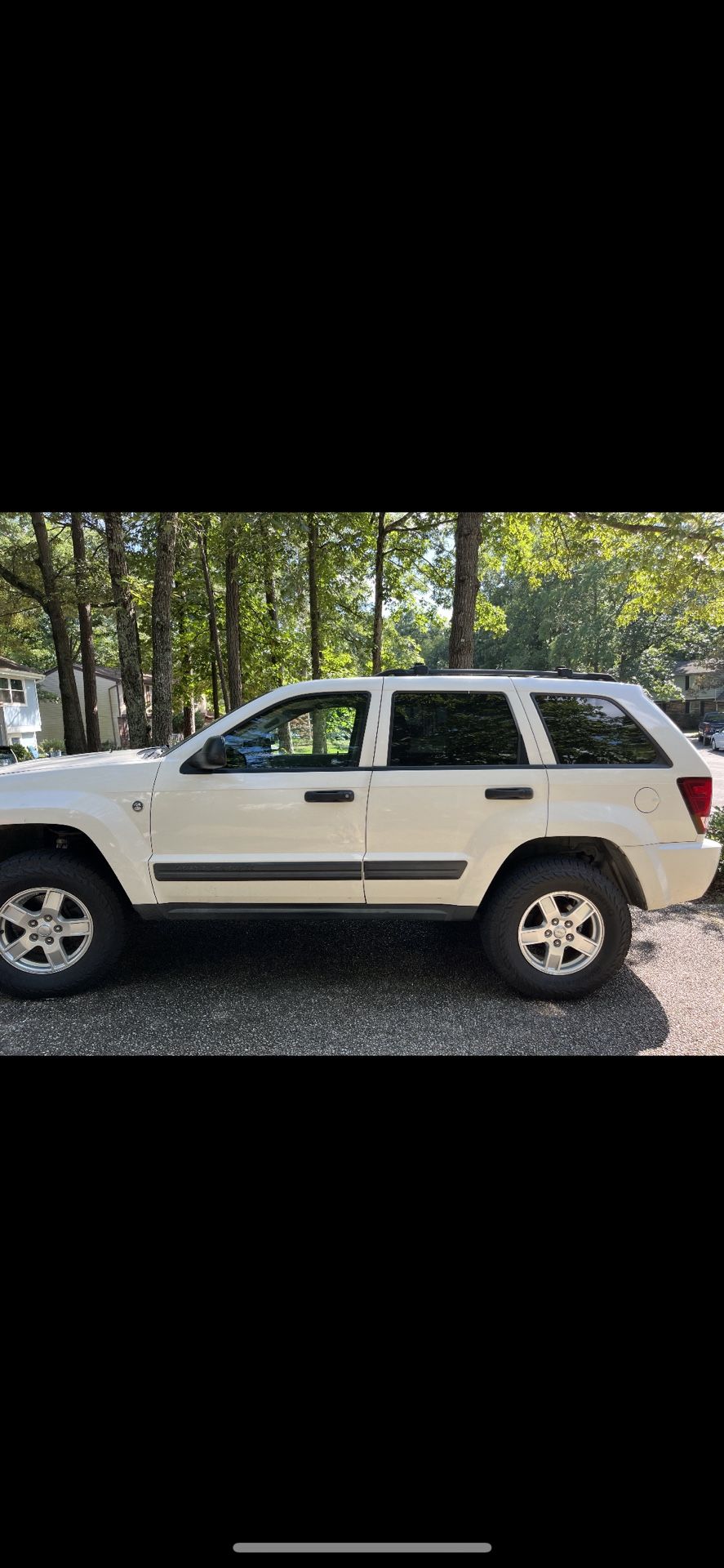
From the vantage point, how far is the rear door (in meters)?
3.51

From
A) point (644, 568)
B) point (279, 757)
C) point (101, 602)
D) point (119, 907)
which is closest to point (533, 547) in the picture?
point (644, 568)

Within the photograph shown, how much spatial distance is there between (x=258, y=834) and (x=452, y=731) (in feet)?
4.10

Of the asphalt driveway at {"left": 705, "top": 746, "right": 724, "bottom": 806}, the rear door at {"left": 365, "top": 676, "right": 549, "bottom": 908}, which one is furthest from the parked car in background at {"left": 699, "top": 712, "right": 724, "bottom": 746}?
the rear door at {"left": 365, "top": 676, "right": 549, "bottom": 908}

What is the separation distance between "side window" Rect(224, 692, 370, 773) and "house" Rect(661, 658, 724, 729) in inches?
1400

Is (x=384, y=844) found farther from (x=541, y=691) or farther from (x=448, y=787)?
(x=541, y=691)

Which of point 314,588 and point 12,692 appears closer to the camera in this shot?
point 314,588

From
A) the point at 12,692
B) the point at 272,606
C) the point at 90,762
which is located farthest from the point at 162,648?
the point at 12,692

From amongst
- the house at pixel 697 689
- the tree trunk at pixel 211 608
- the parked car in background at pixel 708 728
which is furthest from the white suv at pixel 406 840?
the house at pixel 697 689

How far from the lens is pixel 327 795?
3523 millimetres

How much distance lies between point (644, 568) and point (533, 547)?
75.6 inches

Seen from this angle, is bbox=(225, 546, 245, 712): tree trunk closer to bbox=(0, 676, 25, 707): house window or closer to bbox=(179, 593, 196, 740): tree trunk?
bbox=(179, 593, 196, 740): tree trunk

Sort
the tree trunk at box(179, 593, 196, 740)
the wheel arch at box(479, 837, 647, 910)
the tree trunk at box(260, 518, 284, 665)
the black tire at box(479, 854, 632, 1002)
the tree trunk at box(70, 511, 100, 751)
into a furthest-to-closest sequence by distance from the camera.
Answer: the tree trunk at box(179, 593, 196, 740) < the tree trunk at box(260, 518, 284, 665) < the tree trunk at box(70, 511, 100, 751) < the wheel arch at box(479, 837, 647, 910) < the black tire at box(479, 854, 632, 1002)

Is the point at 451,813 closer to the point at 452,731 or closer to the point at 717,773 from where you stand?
the point at 452,731

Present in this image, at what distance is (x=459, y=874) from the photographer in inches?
139
